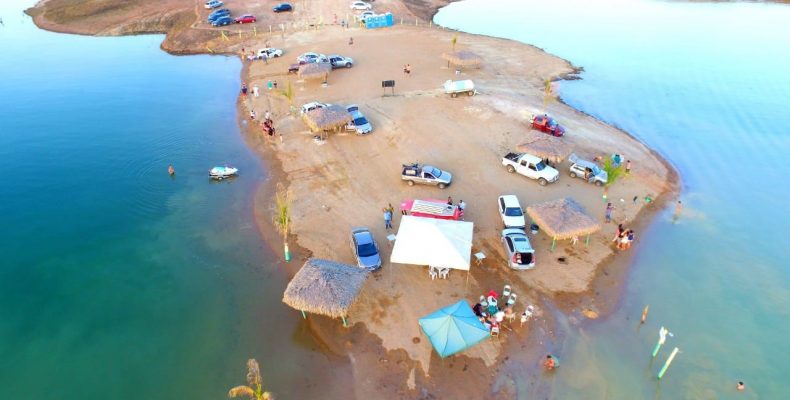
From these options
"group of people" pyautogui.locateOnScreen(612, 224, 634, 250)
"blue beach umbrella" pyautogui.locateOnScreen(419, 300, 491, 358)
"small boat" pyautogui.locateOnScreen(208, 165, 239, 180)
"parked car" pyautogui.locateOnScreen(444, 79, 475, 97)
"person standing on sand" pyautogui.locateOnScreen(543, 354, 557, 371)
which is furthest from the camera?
"parked car" pyautogui.locateOnScreen(444, 79, 475, 97)

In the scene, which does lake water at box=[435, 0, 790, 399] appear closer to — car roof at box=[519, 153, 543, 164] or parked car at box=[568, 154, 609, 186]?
parked car at box=[568, 154, 609, 186]

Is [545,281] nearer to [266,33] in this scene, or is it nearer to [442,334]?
[442,334]

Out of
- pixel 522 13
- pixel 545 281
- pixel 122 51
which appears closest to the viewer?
pixel 545 281

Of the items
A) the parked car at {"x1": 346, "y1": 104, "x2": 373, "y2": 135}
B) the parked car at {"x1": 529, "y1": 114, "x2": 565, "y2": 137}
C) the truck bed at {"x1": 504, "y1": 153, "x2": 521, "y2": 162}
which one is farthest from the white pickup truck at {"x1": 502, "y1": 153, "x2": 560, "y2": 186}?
the parked car at {"x1": 346, "y1": 104, "x2": 373, "y2": 135}

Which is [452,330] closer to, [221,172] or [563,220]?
[563,220]

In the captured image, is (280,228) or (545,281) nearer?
(545,281)

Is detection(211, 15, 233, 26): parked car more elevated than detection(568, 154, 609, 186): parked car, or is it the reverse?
detection(211, 15, 233, 26): parked car

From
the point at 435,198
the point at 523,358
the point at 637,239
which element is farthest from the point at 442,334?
the point at 637,239
